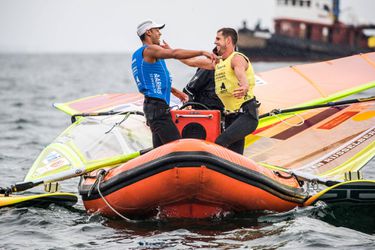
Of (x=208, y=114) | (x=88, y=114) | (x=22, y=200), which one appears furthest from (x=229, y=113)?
(x=88, y=114)

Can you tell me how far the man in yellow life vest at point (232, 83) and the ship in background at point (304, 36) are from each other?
48270mm

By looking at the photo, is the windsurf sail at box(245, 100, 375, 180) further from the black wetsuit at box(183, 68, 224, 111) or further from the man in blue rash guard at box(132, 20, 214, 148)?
the man in blue rash guard at box(132, 20, 214, 148)

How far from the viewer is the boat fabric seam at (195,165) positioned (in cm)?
728

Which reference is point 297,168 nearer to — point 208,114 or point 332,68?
point 208,114

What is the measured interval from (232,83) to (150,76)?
0.86m

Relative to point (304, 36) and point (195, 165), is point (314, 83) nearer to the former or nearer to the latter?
point (195, 165)

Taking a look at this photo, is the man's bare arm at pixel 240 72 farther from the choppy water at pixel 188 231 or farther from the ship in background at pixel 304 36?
the ship in background at pixel 304 36

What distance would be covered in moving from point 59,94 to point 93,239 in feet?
81.3

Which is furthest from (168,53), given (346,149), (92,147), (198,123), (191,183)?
(346,149)

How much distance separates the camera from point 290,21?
6109cm

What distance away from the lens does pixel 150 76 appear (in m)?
8.25

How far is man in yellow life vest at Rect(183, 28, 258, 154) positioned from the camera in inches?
324

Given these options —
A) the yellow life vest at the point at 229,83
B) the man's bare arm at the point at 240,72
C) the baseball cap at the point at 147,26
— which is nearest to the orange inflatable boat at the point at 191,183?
the yellow life vest at the point at 229,83

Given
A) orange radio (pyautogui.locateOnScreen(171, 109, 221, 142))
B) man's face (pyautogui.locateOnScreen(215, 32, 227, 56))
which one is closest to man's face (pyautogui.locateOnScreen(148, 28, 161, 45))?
man's face (pyautogui.locateOnScreen(215, 32, 227, 56))
